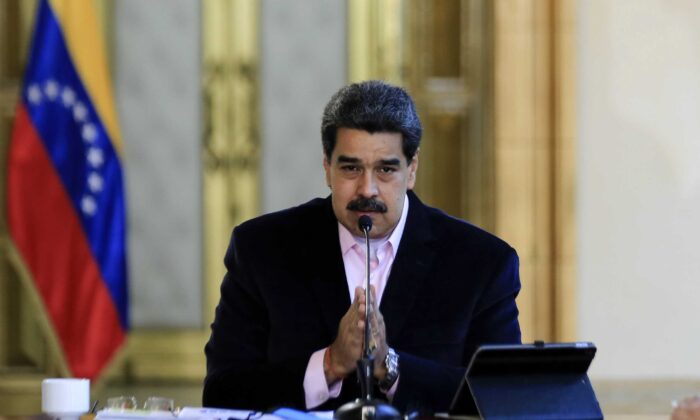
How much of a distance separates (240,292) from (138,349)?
2623 millimetres

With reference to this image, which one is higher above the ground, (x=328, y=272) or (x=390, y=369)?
(x=328, y=272)

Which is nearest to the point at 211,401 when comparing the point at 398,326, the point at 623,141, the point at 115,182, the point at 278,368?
the point at 278,368

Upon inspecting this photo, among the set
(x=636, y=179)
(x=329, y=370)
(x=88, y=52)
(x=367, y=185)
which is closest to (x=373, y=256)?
(x=367, y=185)

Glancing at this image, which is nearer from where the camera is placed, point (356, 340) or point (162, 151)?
point (356, 340)

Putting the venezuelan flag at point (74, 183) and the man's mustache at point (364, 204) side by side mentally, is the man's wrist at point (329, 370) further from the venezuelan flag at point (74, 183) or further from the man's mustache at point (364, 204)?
the venezuelan flag at point (74, 183)

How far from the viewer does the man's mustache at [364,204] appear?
9.84 feet

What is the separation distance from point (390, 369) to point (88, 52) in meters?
3.03

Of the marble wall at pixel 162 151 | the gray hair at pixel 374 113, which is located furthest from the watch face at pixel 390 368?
the marble wall at pixel 162 151

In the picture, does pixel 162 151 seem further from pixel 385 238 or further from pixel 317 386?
pixel 317 386

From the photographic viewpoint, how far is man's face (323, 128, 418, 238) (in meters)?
3.01

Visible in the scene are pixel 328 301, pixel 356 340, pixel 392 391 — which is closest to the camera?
pixel 356 340

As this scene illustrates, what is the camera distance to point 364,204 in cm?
300

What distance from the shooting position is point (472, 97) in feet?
19.1

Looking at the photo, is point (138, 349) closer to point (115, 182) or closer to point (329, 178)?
point (115, 182)
